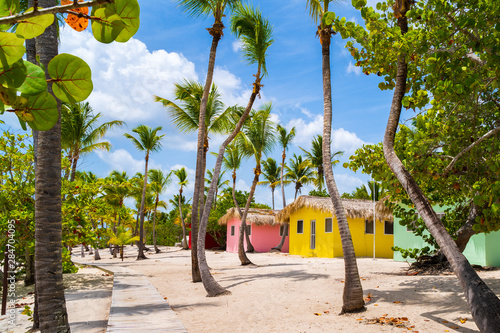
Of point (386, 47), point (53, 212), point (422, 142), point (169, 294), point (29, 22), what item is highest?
point (386, 47)

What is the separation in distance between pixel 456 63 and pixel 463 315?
12.5 ft

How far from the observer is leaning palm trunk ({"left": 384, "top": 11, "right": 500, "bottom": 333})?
4008 mm

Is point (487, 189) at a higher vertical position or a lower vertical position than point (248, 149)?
lower

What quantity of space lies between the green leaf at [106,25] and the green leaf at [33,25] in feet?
0.28

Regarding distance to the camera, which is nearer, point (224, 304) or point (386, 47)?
point (386, 47)

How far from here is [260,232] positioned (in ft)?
88.6

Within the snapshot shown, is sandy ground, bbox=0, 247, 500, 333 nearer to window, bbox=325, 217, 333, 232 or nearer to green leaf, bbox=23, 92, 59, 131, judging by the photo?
green leaf, bbox=23, 92, 59, 131

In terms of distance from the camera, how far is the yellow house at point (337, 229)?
19.0 m

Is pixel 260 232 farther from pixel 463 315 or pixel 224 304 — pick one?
pixel 463 315

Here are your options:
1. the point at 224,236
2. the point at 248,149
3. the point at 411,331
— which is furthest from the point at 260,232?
the point at 411,331

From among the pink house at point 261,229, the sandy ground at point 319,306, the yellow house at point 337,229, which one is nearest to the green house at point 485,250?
the sandy ground at point 319,306

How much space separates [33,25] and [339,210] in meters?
6.54

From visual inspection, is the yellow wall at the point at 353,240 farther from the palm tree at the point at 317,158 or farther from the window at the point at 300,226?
the palm tree at the point at 317,158

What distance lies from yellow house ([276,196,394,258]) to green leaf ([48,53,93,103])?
18029 mm
